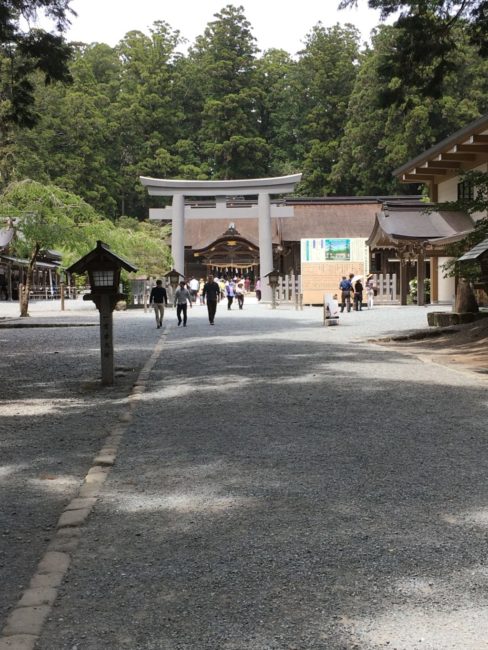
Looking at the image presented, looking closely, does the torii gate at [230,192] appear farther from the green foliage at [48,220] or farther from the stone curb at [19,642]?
the stone curb at [19,642]

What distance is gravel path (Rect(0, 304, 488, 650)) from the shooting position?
281 centimetres

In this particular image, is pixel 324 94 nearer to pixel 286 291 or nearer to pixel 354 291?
pixel 286 291

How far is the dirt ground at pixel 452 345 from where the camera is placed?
11.8m

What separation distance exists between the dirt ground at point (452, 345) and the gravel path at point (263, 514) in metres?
2.52

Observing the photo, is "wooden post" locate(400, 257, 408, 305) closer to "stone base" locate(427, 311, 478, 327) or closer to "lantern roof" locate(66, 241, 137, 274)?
"stone base" locate(427, 311, 478, 327)

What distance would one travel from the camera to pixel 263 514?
4094 millimetres

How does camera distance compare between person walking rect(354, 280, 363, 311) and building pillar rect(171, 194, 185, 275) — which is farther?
building pillar rect(171, 194, 185, 275)

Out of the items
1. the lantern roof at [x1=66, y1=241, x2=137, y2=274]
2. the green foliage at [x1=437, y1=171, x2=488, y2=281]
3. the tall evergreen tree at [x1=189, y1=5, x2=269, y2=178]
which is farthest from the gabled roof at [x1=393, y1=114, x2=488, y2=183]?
the tall evergreen tree at [x1=189, y1=5, x2=269, y2=178]

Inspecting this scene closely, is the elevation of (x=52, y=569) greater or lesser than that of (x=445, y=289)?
lesser

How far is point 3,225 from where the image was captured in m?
23.6

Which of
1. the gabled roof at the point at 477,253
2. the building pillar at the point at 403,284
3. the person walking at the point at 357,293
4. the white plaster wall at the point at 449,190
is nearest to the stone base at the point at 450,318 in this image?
the gabled roof at the point at 477,253

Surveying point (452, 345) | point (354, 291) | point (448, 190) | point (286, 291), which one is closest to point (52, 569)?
point (452, 345)

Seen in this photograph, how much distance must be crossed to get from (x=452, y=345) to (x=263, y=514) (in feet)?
35.6

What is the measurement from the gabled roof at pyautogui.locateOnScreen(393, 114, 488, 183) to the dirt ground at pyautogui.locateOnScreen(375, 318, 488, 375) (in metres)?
8.16
